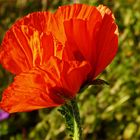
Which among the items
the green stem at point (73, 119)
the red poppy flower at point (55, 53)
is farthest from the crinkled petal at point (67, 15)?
the green stem at point (73, 119)

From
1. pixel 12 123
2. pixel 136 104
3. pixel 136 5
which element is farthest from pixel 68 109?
pixel 136 5

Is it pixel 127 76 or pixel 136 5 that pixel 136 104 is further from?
pixel 136 5

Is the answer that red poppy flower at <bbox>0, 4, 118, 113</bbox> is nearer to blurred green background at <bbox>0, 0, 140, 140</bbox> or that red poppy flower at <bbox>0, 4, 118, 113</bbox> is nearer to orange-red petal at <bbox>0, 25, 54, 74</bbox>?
orange-red petal at <bbox>0, 25, 54, 74</bbox>

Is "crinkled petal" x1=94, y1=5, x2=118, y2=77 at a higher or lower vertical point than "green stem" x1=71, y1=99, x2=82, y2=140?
higher

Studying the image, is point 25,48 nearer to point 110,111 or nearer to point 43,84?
point 43,84

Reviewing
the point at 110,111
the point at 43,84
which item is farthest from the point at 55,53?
the point at 110,111

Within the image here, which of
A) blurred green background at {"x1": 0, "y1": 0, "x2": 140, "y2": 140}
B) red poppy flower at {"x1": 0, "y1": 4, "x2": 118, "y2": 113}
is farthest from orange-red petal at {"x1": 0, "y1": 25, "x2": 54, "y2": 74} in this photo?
blurred green background at {"x1": 0, "y1": 0, "x2": 140, "y2": 140}
